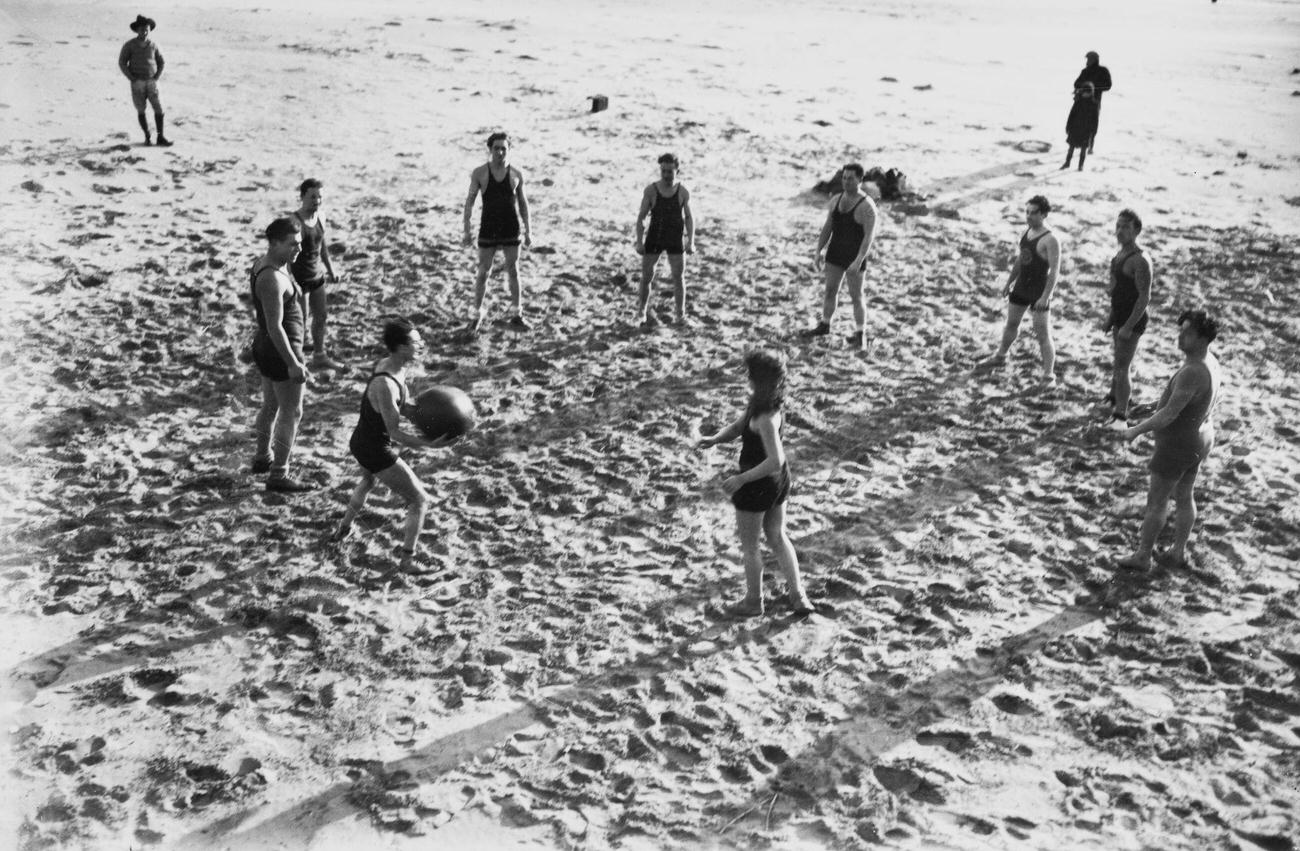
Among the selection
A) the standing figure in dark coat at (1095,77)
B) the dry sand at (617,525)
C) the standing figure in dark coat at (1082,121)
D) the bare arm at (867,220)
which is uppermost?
the standing figure in dark coat at (1095,77)

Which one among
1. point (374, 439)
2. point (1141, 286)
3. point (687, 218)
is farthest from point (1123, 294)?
point (374, 439)

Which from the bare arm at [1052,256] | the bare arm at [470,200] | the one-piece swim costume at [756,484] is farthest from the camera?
the bare arm at [470,200]

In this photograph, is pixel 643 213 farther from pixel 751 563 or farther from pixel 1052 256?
pixel 751 563

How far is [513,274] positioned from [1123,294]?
5448 mm

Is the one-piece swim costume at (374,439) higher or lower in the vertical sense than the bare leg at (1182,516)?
higher

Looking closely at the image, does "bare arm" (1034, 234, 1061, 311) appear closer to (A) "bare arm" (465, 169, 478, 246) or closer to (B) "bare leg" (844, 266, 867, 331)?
(B) "bare leg" (844, 266, 867, 331)

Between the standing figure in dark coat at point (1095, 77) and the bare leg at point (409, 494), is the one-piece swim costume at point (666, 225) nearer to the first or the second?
the bare leg at point (409, 494)

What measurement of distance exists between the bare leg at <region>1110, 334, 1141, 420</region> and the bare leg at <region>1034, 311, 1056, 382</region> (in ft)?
2.28

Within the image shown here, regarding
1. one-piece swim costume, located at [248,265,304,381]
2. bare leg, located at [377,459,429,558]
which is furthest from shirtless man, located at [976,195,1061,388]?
one-piece swim costume, located at [248,265,304,381]

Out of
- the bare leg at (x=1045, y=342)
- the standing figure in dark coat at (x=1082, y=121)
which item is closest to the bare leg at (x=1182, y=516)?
the bare leg at (x=1045, y=342)

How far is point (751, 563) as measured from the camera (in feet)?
22.3

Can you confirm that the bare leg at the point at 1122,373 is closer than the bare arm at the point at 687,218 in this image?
Yes

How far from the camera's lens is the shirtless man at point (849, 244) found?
10.2m

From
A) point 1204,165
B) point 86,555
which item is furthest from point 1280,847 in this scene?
point 1204,165
